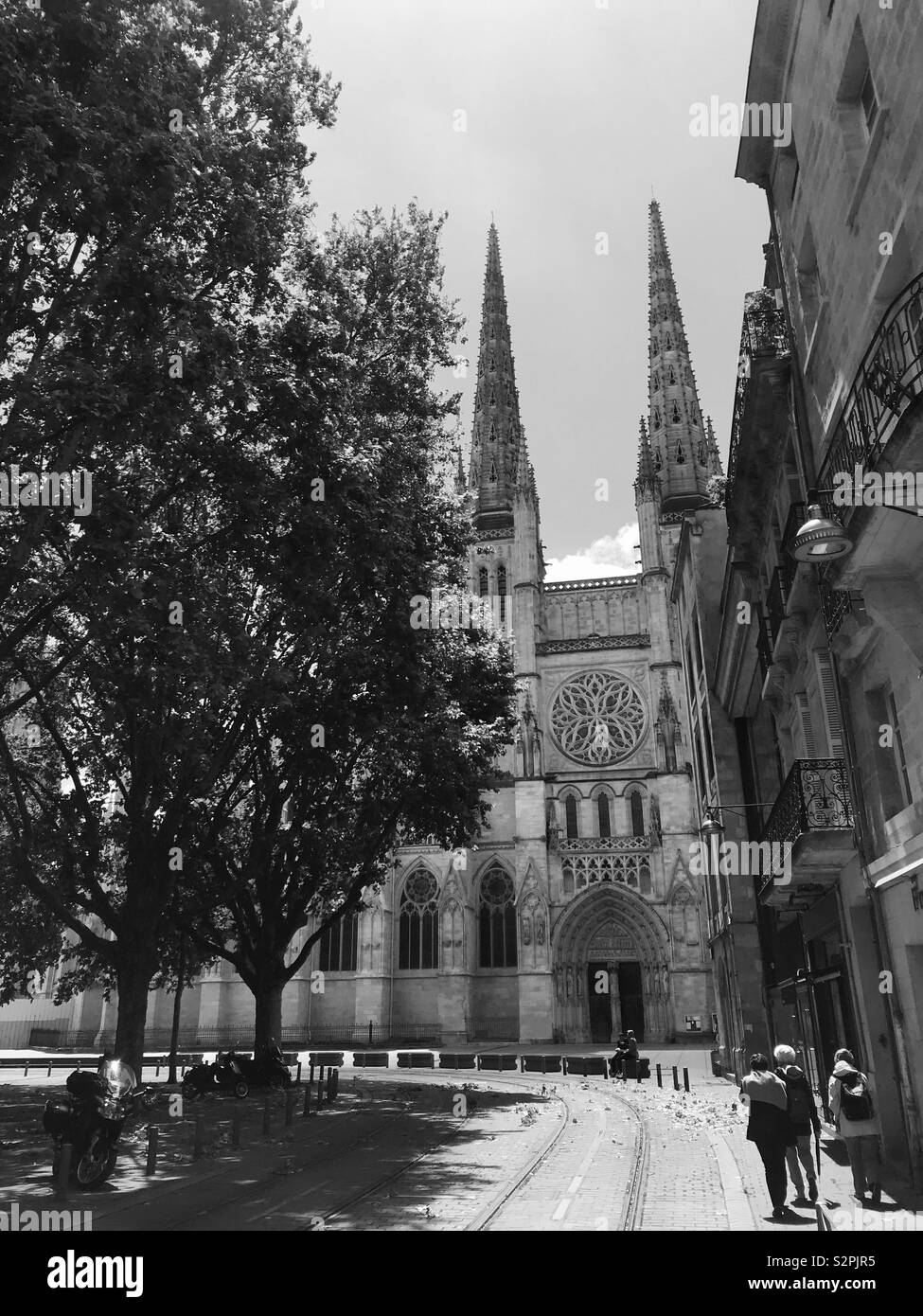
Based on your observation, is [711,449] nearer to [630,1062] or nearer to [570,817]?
[570,817]

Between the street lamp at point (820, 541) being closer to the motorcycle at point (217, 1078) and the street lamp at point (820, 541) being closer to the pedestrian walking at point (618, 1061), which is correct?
the motorcycle at point (217, 1078)

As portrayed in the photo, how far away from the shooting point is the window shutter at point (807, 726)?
13.3m

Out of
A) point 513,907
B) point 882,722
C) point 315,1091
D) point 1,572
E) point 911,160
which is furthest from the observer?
point 513,907

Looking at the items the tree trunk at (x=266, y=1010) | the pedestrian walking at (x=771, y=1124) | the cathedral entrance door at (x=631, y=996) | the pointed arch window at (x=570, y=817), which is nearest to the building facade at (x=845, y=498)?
the pedestrian walking at (x=771, y=1124)

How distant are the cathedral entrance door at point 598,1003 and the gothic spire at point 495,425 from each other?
2587cm

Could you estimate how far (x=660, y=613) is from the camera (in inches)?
1918

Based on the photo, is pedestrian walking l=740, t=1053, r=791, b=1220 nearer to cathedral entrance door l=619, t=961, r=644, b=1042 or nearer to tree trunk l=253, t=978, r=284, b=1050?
tree trunk l=253, t=978, r=284, b=1050

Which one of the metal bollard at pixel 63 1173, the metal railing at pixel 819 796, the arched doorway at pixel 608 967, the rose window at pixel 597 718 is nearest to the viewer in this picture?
the metal bollard at pixel 63 1173

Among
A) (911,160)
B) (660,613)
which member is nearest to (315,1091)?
(911,160)

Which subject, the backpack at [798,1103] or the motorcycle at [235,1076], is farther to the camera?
the motorcycle at [235,1076]

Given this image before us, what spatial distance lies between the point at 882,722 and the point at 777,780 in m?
8.76

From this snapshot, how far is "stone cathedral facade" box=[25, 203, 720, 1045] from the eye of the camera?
43688 millimetres
